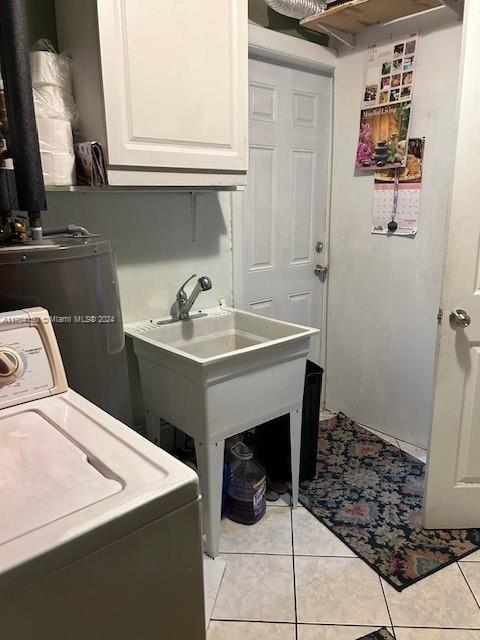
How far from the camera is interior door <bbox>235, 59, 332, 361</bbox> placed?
7.79 ft

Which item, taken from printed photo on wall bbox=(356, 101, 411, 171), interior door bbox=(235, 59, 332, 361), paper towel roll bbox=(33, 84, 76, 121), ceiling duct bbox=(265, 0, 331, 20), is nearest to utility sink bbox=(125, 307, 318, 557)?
interior door bbox=(235, 59, 332, 361)

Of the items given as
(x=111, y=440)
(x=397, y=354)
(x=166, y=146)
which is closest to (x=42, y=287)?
(x=111, y=440)

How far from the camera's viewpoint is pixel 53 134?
143 centimetres

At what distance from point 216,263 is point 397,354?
44.8 inches

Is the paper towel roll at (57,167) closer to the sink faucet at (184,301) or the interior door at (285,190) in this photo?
the sink faucet at (184,301)

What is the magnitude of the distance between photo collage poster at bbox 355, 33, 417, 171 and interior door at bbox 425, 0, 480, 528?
80 cm

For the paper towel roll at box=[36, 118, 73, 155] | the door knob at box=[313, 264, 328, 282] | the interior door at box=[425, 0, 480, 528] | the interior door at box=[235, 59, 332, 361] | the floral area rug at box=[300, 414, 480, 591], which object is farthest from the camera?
the door knob at box=[313, 264, 328, 282]

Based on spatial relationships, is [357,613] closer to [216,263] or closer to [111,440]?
[111,440]

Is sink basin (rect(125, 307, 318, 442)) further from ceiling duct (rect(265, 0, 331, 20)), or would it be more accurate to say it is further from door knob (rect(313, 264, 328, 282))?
ceiling duct (rect(265, 0, 331, 20))

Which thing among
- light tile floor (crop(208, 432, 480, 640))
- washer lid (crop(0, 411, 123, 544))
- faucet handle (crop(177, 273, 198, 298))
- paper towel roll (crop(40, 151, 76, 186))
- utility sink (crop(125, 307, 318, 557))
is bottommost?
light tile floor (crop(208, 432, 480, 640))

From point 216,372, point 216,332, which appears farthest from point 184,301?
point 216,372

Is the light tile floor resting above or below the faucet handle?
below

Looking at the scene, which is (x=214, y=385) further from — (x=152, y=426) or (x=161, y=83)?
(x=161, y=83)

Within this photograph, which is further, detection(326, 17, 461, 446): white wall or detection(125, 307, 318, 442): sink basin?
detection(326, 17, 461, 446): white wall
